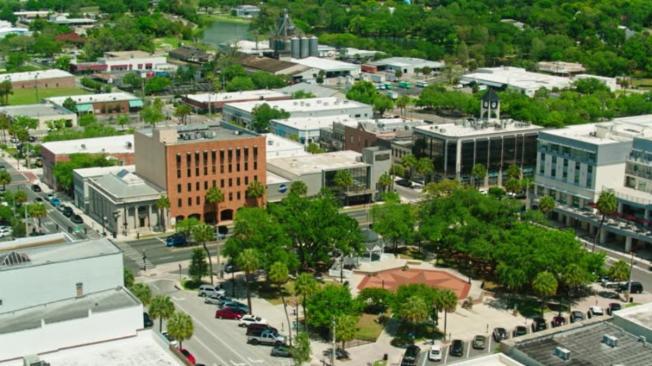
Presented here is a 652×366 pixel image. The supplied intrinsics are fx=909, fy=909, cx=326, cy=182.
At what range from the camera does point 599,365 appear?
3456 cm

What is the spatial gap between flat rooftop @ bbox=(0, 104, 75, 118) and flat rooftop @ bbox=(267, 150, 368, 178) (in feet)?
124

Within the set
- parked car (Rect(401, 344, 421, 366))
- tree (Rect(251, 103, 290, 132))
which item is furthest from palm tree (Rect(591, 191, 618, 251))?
tree (Rect(251, 103, 290, 132))

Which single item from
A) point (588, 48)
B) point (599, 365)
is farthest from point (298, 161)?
point (588, 48)

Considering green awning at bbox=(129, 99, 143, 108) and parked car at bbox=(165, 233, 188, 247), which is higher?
green awning at bbox=(129, 99, 143, 108)

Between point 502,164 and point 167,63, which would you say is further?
point 167,63

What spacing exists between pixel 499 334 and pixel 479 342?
1711 millimetres

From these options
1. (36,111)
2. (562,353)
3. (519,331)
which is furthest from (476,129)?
(36,111)

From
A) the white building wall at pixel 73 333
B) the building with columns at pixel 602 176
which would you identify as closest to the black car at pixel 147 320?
the white building wall at pixel 73 333

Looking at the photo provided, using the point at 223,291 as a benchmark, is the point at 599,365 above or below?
Answer: above

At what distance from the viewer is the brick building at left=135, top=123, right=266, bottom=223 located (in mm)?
67250

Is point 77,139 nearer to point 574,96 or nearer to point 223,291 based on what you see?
point 223,291

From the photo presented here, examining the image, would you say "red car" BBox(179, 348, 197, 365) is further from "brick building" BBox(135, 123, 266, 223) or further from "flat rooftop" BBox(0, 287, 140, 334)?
"brick building" BBox(135, 123, 266, 223)

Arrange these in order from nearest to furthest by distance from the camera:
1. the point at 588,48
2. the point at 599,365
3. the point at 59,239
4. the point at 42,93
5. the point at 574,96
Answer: the point at 599,365 < the point at 59,239 < the point at 574,96 < the point at 42,93 < the point at 588,48

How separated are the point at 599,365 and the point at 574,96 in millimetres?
83818
